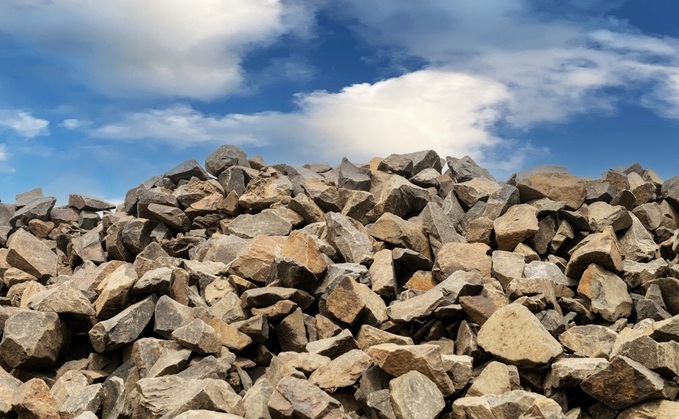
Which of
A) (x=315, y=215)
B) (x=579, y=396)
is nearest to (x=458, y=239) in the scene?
(x=315, y=215)

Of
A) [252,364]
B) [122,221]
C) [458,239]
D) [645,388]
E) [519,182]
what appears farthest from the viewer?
[122,221]

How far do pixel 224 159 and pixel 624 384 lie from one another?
830cm

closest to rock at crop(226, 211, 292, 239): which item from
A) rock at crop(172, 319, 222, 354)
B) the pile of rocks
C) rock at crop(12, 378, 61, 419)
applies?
the pile of rocks

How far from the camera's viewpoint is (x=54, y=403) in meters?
5.88

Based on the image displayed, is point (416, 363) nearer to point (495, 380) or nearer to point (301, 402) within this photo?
point (495, 380)

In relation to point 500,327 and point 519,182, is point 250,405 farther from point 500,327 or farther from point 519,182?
point 519,182

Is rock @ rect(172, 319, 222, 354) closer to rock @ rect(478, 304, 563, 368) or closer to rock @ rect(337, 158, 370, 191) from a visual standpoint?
rock @ rect(478, 304, 563, 368)

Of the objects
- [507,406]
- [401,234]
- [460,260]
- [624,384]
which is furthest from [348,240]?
[624,384]

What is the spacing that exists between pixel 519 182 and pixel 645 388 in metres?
4.66

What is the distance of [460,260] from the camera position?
7.57 meters

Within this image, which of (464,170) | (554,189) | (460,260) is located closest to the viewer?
(460,260)

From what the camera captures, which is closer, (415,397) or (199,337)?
(415,397)

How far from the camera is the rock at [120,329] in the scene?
643cm

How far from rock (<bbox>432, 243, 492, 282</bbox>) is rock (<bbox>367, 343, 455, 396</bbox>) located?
211cm
